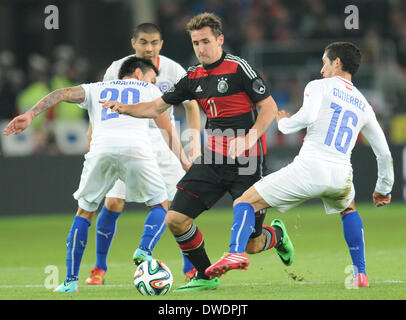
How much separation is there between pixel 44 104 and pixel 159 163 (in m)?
2.11

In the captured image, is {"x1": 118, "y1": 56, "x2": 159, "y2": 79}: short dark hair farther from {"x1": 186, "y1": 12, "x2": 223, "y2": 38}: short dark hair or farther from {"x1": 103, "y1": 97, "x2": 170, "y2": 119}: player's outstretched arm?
{"x1": 186, "y1": 12, "x2": 223, "y2": 38}: short dark hair

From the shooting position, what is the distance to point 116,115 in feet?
26.2

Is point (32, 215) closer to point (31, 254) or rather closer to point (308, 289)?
point (31, 254)

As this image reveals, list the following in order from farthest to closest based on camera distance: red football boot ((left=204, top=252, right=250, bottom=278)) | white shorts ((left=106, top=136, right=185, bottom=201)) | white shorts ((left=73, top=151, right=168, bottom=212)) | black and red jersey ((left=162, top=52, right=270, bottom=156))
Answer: white shorts ((left=106, top=136, right=185, bottom=201))
white shorts ((left=73, top=151, right=168, bottom=212))
black and red jersey ((left=162, top=52, right=270, bottom=156))
red football boot ((left=204, top=252, right=250, bottom=278))

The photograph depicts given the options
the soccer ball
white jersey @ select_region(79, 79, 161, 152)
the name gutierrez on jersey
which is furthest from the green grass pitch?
the name gutierrez on jersey

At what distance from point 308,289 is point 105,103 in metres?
2.22

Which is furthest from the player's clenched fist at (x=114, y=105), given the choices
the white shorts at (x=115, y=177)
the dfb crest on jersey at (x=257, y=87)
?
the dfb crest on jersey at (x=257, y=87)

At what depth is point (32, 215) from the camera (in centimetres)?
1539

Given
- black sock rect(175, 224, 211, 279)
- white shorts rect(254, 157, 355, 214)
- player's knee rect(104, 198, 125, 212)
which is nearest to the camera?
white shorts rect(254, 157, 355, 214)

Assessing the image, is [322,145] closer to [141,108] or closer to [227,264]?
[227,264]

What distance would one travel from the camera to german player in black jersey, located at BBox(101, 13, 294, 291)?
293 inches

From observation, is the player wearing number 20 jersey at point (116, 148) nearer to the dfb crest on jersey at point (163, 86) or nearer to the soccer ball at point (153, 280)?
the soccer ball at point (153, 280)

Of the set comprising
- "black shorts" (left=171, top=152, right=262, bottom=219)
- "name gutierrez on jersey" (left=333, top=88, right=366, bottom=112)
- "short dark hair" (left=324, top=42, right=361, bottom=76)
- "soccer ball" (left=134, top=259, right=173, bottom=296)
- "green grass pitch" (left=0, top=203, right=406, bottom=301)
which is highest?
"short dark hair" (left=324, top=42, right=361, bottom=76)
